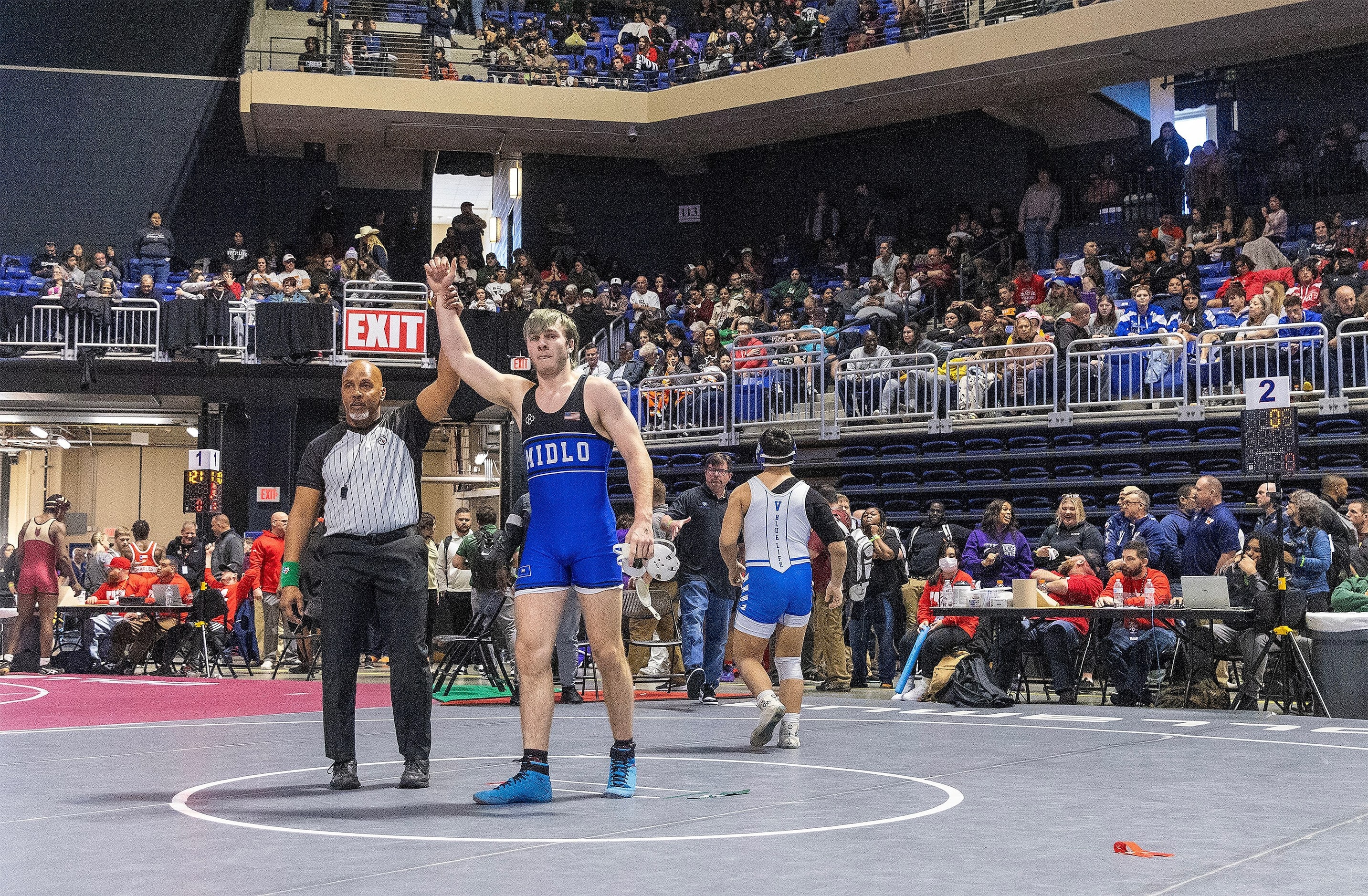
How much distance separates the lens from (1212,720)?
10.1 m

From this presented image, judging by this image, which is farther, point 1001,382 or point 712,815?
point 1001,382

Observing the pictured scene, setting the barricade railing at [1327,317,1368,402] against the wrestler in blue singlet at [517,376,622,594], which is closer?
the wrestler in blue singlet at [517,376,622,594]

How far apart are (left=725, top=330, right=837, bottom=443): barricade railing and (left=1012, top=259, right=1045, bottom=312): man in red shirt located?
3033 mm

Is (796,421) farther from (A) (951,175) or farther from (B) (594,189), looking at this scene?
(B) (594,189)

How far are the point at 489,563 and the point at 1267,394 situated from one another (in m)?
7.09

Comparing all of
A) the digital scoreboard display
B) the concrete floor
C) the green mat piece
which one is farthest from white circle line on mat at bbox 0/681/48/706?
the digital scoreboard display

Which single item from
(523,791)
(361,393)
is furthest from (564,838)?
(361,393)

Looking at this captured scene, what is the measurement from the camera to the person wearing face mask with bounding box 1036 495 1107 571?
1363 centimetres

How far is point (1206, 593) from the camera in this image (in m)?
11.4

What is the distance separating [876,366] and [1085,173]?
9499mm

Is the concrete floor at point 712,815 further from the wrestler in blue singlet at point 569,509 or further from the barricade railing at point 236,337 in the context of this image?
the barricade railing at point 236,337

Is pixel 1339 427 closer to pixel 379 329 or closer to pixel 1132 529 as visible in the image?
pixel 1132 529

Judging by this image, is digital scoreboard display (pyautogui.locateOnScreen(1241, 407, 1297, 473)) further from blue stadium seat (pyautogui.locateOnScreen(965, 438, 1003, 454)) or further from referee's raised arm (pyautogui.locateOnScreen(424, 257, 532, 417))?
referee's raised arm (pyautogui.locateOnScreen(424, 257, 532, 417))

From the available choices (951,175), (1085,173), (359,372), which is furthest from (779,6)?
(359,372)
